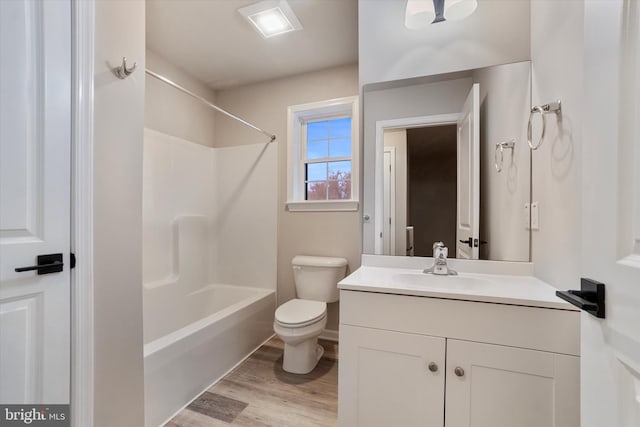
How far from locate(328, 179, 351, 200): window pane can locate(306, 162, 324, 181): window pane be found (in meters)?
0.11

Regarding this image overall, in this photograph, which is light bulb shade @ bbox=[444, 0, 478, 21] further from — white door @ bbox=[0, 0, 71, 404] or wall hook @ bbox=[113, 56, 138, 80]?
white door @ bbox=[0, 0, 71, 404]

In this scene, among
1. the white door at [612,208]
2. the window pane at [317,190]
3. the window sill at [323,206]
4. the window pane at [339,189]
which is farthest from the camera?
the window pane at [317,190]

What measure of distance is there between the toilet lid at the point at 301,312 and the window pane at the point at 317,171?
1.18m

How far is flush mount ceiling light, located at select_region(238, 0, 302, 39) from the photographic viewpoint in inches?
68.9

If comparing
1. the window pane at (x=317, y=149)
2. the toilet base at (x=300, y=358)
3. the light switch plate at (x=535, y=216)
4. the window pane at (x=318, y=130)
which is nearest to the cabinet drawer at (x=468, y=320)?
the light switch plate at (x=535, y=216)

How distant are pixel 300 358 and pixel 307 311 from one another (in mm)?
328

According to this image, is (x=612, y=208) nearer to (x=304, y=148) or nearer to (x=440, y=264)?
(x=440, y=264)

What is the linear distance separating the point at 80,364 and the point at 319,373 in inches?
55.1

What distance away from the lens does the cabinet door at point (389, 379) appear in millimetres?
1027

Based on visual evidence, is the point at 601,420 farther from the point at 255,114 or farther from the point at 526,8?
the point at 255,114

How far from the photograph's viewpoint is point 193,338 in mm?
1623

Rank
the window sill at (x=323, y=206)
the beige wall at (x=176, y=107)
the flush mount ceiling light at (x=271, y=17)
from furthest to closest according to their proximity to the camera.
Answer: the window sill at (x=323, y=206) → the beige wall at (x=176, y=107) → the flush mount ceiling light at (x=271, y=17)

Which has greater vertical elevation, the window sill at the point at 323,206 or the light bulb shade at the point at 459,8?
the light bulb shade at the point at 459,8

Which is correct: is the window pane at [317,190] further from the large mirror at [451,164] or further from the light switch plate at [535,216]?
the light switch plate at [535,216]
